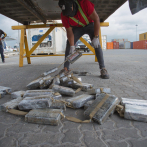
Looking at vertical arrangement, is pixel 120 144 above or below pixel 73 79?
below

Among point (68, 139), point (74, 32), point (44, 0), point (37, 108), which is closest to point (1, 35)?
point (44, 0)

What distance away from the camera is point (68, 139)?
1.22 meters

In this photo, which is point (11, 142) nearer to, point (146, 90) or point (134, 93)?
point (134, 93)

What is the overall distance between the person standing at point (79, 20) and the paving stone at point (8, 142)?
2.28m

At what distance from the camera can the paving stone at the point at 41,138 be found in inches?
46.5

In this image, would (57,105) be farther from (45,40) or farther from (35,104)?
(45,40)

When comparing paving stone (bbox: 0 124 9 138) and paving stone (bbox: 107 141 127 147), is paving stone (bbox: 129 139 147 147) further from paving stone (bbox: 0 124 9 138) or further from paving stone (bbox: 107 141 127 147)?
paving stone (bbox: 0 124 9 138)

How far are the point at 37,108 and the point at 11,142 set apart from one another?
0.52m

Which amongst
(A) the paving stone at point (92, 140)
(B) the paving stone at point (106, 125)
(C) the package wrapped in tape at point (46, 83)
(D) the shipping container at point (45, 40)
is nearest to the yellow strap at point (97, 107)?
(B) the paving stone at point (106, 125)

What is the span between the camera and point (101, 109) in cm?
155

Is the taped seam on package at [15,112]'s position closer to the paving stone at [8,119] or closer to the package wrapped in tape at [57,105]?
the paving stone at [8,119]

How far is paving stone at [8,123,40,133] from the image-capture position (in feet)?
4.47

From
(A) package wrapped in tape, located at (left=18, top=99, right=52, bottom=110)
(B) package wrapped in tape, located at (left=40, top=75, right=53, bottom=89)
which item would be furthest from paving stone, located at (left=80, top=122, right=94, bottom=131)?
(B) package wrapped in tape, located at (left=40, top=75, right=53, bottom=89)

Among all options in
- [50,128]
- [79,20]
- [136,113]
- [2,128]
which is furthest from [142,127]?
[79,20]
